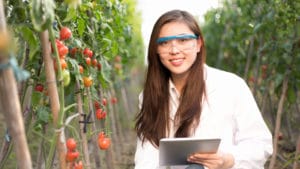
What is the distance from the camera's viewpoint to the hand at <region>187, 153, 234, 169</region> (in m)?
1.91

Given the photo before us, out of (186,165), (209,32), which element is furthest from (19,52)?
(209,32)

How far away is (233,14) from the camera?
5984 mm

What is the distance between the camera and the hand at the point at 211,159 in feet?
6.26

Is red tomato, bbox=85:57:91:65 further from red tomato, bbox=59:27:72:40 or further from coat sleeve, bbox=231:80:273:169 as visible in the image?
coat sleeve, bbox=231:80:273:169

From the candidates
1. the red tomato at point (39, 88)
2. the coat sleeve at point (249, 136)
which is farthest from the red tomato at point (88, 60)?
the coat sleeve at point (249, 136)

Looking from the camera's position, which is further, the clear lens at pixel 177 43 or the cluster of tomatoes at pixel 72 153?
the clear lens at pixel 177 43

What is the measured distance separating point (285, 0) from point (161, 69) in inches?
49.3

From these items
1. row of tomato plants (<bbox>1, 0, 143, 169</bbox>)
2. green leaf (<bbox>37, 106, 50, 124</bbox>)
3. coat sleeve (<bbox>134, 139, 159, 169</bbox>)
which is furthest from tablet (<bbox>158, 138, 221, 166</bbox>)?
green leaf (<bbox>37, 106, 50, 124</bbox>)

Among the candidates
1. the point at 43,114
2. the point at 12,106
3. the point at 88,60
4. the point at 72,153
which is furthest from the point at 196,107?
the point at 12,106

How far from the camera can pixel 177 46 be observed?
2.09m

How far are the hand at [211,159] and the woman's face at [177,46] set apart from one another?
396 mm

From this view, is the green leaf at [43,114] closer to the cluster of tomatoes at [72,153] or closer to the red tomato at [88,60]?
the red tomato at [88,60]

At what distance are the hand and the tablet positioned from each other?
0.02 m

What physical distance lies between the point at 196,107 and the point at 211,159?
11.2 inches
